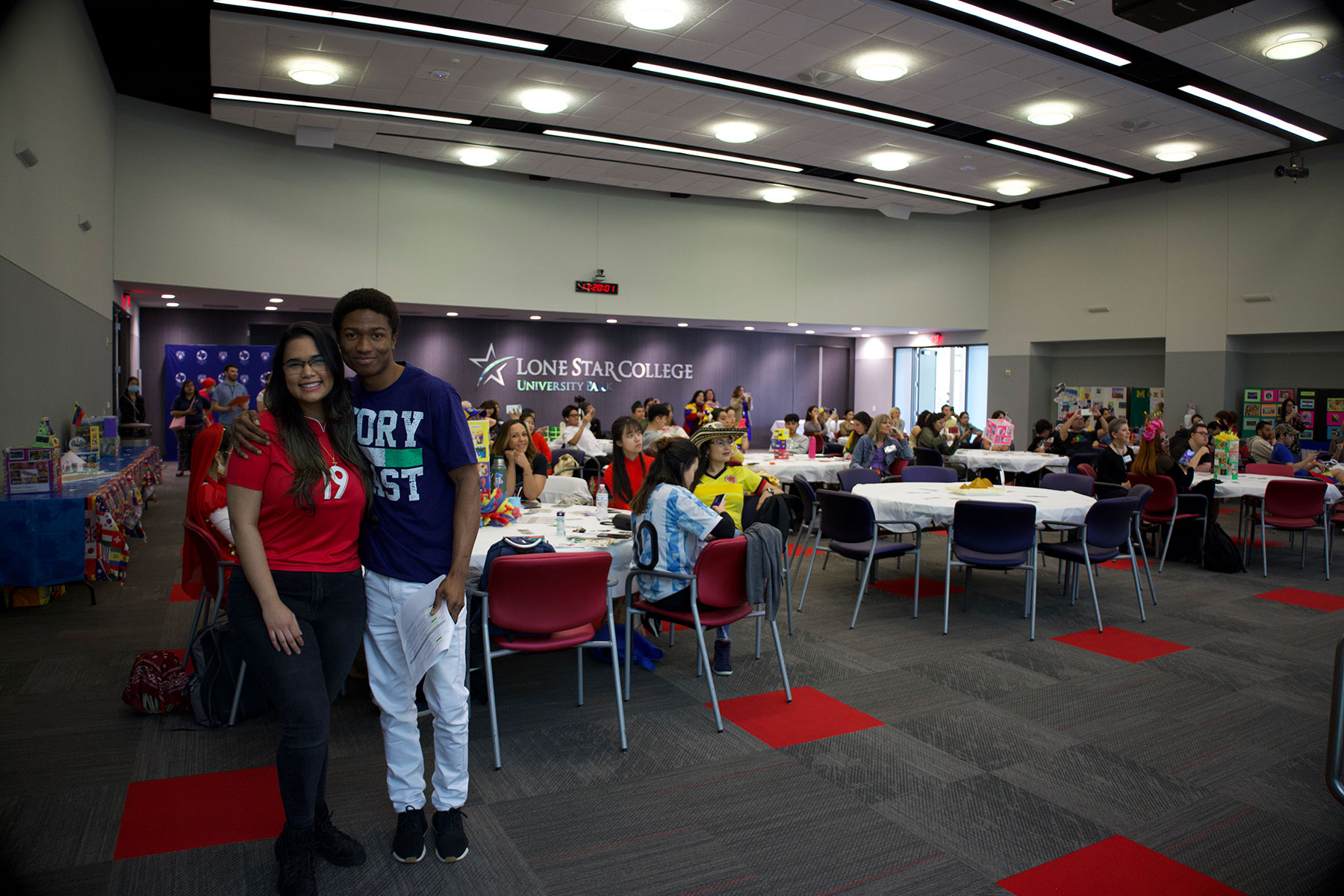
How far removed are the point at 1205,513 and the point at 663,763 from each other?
6473mm

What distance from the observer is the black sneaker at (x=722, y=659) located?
4.57m

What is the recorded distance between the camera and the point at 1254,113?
1045cm

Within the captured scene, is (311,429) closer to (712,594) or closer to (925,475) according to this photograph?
(712,594)

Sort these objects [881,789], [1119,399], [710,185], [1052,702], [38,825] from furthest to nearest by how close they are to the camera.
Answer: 1. [1119,399]
2. [710,185]
3. [1052,702]
4. [881,789]
5. [38,825]

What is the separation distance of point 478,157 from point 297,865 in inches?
441

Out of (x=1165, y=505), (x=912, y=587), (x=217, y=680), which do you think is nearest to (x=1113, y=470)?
(x=1165, y=505)

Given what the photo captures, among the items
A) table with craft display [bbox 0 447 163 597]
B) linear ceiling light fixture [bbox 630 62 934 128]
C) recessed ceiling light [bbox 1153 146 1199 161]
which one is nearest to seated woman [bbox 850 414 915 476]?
linear ceiling light fixture [bbox 630 62 934 128]

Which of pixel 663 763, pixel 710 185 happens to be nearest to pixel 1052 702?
pixel 663 763

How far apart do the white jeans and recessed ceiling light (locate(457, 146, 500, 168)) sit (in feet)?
34.4

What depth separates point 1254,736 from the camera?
3.83 metres

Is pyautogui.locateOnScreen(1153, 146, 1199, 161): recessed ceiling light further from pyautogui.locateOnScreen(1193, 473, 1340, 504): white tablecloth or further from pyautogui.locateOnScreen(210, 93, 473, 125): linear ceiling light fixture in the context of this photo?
pyautogui.locateOnScreen(210, 93, 473, 125): linear ceiling light fixture

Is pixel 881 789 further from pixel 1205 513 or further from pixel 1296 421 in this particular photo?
pixel 1296 421

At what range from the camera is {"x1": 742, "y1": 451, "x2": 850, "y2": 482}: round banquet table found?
30.6 ft

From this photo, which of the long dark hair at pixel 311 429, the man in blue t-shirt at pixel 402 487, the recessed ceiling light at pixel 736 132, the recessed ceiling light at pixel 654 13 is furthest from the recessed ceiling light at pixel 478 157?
the long dark hair at pixel 311 429
